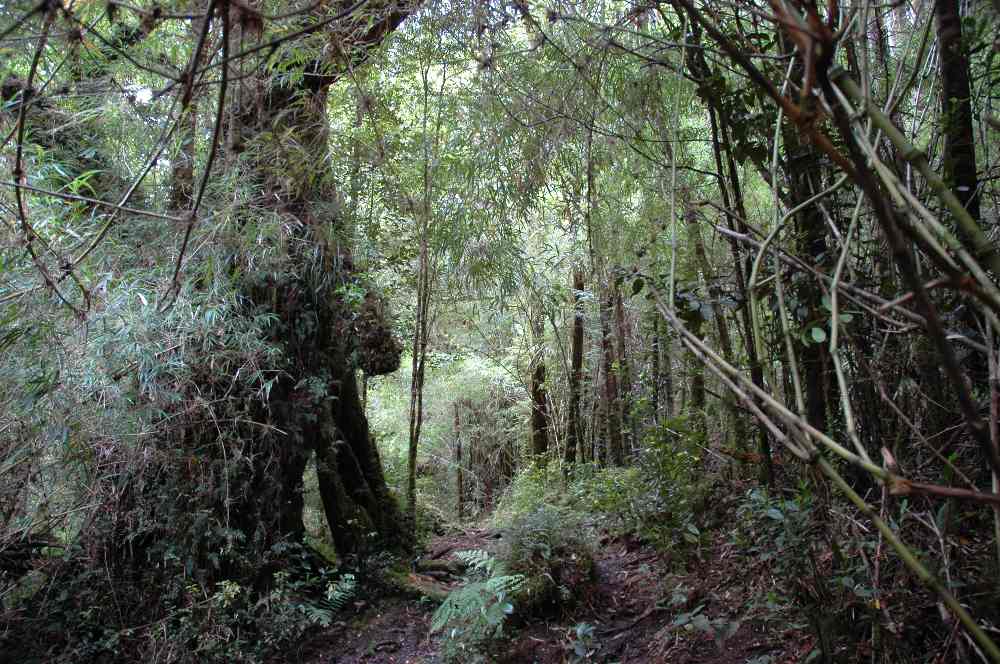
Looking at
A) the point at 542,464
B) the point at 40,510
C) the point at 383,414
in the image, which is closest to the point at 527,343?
the point at 542,464

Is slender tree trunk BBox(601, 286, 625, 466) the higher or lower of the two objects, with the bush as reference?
higher

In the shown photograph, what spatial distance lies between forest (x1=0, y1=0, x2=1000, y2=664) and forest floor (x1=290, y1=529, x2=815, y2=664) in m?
0.02

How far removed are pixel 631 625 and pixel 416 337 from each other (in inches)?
106

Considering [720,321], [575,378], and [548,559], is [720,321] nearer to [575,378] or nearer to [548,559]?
[548,559]

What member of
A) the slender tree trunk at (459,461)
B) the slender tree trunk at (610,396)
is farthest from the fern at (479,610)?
the slender tree trunk at (459,461)

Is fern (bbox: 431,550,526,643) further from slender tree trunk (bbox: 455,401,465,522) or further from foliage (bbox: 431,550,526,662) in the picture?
slender tree trunk (bbox: 455,401,465,522)

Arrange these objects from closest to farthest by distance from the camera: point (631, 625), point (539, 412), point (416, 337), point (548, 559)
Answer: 1. point (631, 625)
2. point (548, 559)
3. point (416, 337)
4. point (539, 412)

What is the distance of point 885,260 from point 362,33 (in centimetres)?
266

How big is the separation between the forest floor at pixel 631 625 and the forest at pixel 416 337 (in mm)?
21

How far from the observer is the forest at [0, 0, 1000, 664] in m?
1.86

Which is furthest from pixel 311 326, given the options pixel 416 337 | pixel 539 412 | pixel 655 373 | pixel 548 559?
pixel 539 412

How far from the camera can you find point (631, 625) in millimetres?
3041

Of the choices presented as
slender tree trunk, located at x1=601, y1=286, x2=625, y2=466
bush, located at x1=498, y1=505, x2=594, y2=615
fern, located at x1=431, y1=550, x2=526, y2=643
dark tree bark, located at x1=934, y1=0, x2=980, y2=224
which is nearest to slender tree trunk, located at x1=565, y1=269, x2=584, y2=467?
slender tree trunk, located at x1=601, y1=286, x2=625, y2=466

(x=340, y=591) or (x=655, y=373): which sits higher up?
(x=655, y=373)
